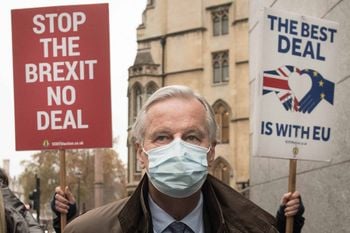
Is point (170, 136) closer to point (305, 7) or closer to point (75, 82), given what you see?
point (75, 82)

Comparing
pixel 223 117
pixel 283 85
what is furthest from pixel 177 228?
pixel 223 117

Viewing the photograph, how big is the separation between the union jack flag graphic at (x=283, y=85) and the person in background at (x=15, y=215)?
1.69m

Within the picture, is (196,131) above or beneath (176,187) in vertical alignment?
above

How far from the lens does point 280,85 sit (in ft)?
14.5

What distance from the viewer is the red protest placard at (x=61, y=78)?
471 centimetres

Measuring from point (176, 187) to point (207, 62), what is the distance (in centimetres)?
3570

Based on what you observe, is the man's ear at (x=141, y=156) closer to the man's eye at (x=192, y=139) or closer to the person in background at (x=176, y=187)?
the person in background at (x=176, y=187)

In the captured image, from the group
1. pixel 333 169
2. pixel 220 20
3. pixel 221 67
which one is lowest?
pixel 333 169

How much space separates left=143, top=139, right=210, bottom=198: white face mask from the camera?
2.66 meters

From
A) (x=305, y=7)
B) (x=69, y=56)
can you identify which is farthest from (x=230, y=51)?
(x=69, y=56)

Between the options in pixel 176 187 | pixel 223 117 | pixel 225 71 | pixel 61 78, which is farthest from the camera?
pixel 225 71

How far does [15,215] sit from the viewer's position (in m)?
3.94

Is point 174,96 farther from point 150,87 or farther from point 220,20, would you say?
point 150,87

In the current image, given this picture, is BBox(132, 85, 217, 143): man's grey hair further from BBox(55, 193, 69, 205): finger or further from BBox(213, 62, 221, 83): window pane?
BBox(213, 62, 221, 83): window pane
